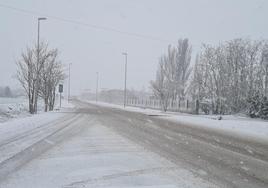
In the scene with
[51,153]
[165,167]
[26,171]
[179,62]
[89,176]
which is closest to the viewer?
[89,176]

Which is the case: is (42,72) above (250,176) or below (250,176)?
above

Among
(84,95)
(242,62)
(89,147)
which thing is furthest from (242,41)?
(84,95)

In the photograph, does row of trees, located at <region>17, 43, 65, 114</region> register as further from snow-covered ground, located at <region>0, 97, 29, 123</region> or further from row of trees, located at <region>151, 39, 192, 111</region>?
row of trees, located at <region>151, 39, 192, 111</region>

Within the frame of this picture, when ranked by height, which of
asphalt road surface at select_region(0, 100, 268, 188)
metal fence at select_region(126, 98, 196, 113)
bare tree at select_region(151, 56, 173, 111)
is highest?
bare tree at select_region(151, 56, 173, 111)

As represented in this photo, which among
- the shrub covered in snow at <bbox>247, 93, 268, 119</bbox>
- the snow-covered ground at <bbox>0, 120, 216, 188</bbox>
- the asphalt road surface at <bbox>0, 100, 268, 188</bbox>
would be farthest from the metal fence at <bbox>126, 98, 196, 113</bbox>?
the snow-covered ground at <bbox>0, 120, 216, 188</bbox>

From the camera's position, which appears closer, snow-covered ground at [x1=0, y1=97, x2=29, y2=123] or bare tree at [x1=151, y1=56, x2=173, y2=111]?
snow-covered ground at [x1=0, y1=97, x2=29, y2=123]

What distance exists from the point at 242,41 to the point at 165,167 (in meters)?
32.4

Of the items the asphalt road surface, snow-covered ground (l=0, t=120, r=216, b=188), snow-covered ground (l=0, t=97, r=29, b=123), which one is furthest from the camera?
snow-covered ground (l=0, t=97, r=29, b=123)

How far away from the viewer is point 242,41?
3703 centimetres

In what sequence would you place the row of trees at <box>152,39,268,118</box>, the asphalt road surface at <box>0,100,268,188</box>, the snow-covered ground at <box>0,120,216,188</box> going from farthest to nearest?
1. the row of trees at <box>152,39,268,118</box>
2. the asphalt road surface at <box>0,100,268,188</box>
3. the snow-covered ground at <box>0,120,216,188</box>

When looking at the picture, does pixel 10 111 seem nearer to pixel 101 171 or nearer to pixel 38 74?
pixel 38 74

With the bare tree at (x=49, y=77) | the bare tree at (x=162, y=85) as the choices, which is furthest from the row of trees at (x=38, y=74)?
the bare tree at (x=162, y=85)

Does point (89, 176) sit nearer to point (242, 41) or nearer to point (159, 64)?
point (242, 41)

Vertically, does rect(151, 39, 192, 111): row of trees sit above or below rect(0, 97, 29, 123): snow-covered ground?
above
